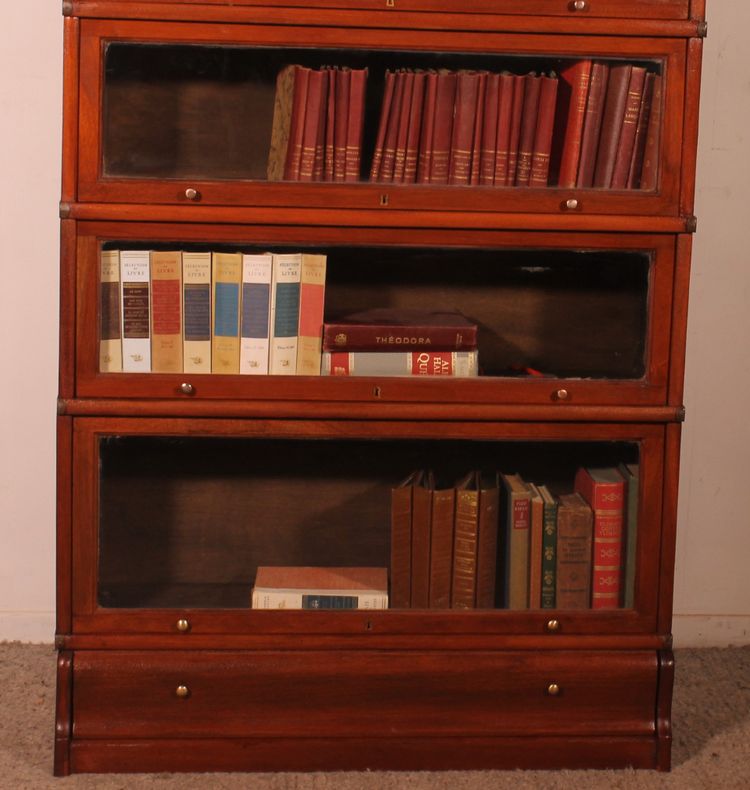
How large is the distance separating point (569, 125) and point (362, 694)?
1113 mm

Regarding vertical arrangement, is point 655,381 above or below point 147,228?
below

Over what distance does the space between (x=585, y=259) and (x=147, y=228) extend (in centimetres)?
79

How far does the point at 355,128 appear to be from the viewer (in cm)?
199

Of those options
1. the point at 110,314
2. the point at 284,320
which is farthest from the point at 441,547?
the point at 110,314

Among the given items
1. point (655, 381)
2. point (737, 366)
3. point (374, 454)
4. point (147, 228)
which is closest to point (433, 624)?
point (374, 454)

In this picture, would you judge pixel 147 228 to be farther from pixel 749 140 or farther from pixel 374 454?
pixel 749 140

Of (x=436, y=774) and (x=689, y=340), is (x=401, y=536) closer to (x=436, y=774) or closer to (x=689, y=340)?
(x=436, y=774)

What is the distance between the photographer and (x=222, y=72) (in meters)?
1.96

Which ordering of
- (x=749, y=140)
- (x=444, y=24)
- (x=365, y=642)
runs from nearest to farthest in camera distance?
(x=444, y=24) < (x=365, y=642) < (x=749, y=140)

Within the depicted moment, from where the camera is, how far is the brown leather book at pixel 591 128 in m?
1.99

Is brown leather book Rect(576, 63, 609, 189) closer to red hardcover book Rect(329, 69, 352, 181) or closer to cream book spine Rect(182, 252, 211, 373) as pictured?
red hardcover book Rect(329, 69, 352, 181)

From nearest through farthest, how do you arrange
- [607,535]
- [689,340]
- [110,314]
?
[110,314], [607,535], [689,340]

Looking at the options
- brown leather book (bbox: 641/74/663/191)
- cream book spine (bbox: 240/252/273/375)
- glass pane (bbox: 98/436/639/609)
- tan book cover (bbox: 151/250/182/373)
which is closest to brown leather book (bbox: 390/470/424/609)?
glass pane (bbox: 98/436/639/609)

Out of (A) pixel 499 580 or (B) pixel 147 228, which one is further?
(A) pixel 499 580
